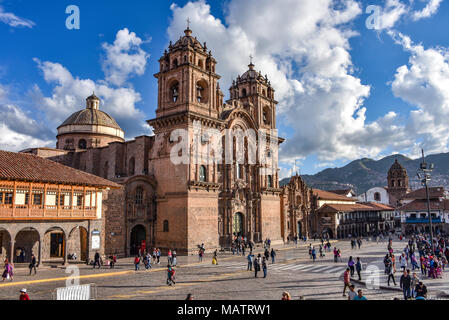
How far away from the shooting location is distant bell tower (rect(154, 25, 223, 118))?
40.6 metres

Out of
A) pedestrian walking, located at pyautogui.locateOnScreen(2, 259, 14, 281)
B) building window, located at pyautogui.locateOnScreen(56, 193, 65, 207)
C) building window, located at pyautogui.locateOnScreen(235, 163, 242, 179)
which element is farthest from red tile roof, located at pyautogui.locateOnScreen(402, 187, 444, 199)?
pedestrian walking, located at pyautogui.locateOnScreen(2, 259, 14, 281)

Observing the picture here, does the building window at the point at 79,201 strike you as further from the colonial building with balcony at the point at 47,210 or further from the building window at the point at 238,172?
the building window at the point at 238,172

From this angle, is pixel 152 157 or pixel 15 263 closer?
pixel 15 263

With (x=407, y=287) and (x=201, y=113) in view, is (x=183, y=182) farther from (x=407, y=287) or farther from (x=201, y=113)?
(x=407, y=287)

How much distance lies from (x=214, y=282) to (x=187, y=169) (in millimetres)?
18123

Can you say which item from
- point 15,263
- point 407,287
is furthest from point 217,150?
point 407,287

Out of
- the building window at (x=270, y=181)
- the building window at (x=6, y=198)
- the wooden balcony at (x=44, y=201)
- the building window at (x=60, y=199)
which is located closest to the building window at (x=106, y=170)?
the wooden balcony at (x=44, y=201)

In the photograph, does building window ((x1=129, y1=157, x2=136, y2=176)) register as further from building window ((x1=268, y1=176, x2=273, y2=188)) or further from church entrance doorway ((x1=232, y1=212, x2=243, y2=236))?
building window ((x1=268, y1=176, x2=273, y2=188))

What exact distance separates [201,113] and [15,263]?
24.8 meters

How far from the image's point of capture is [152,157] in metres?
42.3

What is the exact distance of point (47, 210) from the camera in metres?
27.1

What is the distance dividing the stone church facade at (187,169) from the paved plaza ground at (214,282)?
7242mm

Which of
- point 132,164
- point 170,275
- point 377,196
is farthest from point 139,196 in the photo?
point 377,196
